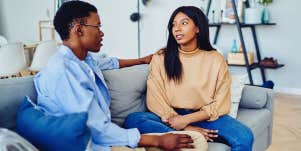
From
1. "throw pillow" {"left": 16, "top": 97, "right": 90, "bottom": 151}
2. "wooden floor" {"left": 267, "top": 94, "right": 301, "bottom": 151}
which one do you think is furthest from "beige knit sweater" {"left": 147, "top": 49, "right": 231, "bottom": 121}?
"wooden floor" {"left": 267, "top": 94, "right": 301, "bottom": 151}

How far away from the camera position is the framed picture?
185 inches

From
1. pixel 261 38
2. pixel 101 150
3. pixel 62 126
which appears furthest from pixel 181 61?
pixel 261 38

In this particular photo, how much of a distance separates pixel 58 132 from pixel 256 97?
1.52 meters

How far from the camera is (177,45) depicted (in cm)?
211

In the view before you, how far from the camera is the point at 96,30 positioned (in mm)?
1628

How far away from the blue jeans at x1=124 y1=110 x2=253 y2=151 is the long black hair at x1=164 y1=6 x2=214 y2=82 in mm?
227

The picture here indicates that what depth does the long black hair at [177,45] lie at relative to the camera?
200 cm

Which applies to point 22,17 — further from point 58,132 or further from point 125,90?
point 58,132

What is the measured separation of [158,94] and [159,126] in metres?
0.21

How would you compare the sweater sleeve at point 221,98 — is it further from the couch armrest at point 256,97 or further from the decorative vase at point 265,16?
the decorative vase at point 265,16

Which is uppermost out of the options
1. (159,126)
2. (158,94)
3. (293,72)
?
(158,94)

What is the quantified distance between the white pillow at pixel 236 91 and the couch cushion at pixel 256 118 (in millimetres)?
73

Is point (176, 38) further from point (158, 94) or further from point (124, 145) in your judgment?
point (124, 145)

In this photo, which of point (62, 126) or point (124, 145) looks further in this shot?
point (124, 145)
